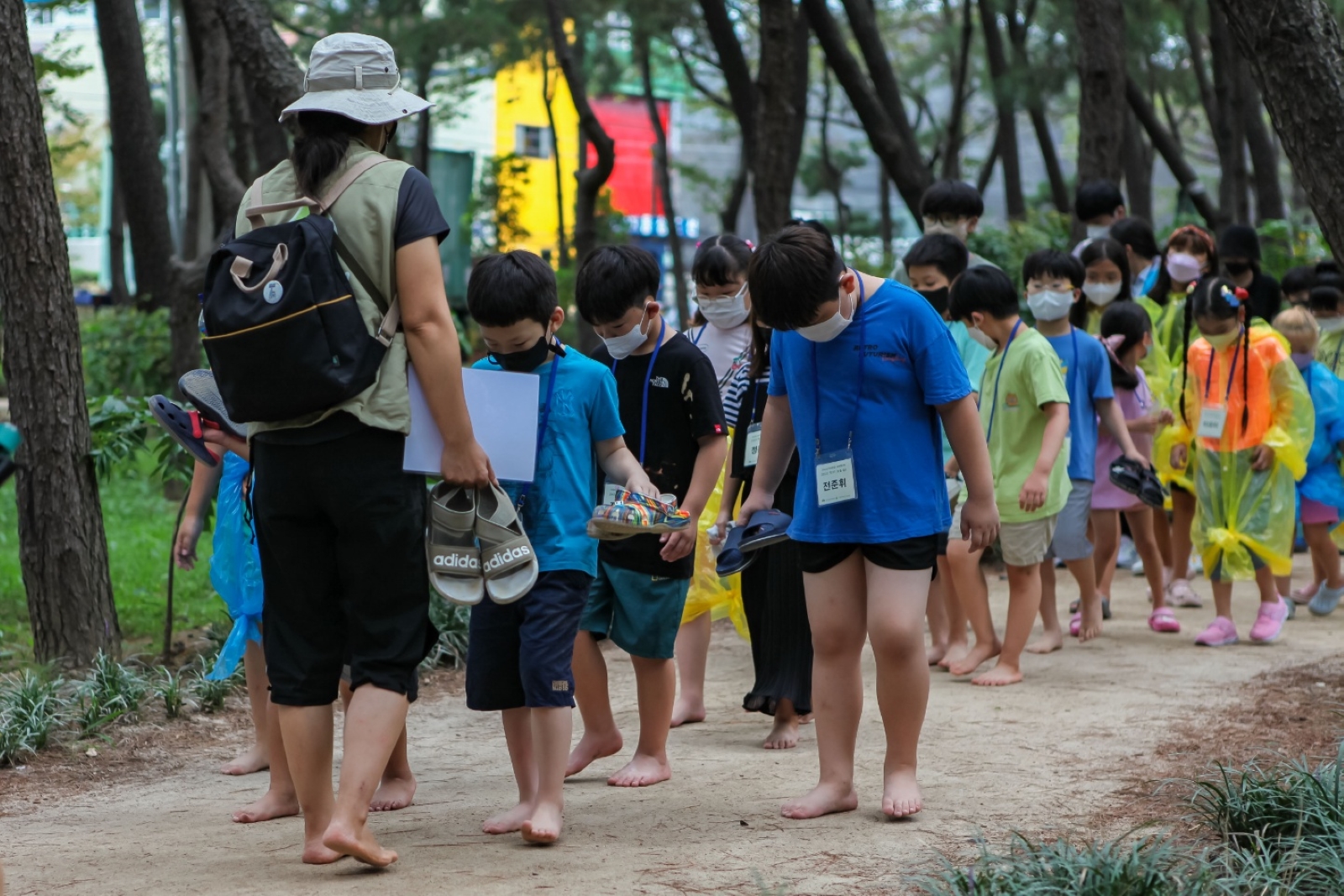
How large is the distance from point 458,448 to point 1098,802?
217 cm

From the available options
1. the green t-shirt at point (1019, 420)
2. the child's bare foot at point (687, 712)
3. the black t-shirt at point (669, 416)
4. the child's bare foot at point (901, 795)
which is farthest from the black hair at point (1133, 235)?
the child's bare foot at point (901, 795)

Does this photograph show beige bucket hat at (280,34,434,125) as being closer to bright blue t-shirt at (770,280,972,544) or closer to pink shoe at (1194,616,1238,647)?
bright blue t-shirt at (770,280,972,544)

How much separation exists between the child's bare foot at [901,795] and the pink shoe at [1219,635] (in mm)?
3535

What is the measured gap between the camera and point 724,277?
5.57 m

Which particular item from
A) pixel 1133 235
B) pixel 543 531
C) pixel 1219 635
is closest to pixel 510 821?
pixel 543 531

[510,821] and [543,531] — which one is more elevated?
[543,531]

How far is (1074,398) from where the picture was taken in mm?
7340

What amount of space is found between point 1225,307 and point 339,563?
5039mm

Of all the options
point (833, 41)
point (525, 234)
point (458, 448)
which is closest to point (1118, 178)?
point (833, 41)

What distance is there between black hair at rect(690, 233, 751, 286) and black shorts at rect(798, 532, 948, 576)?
151 centimetres

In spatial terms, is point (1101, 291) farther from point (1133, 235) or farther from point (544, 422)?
point (544, 422)

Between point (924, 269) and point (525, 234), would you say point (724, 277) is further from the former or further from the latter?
point (525, 234)

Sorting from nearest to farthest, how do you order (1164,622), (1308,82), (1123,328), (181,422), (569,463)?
1. (569,463)
2. (181,422)
3. (1308,82)
4. (1164,622)
5. (1123,328)

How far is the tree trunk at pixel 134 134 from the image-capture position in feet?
44.7
